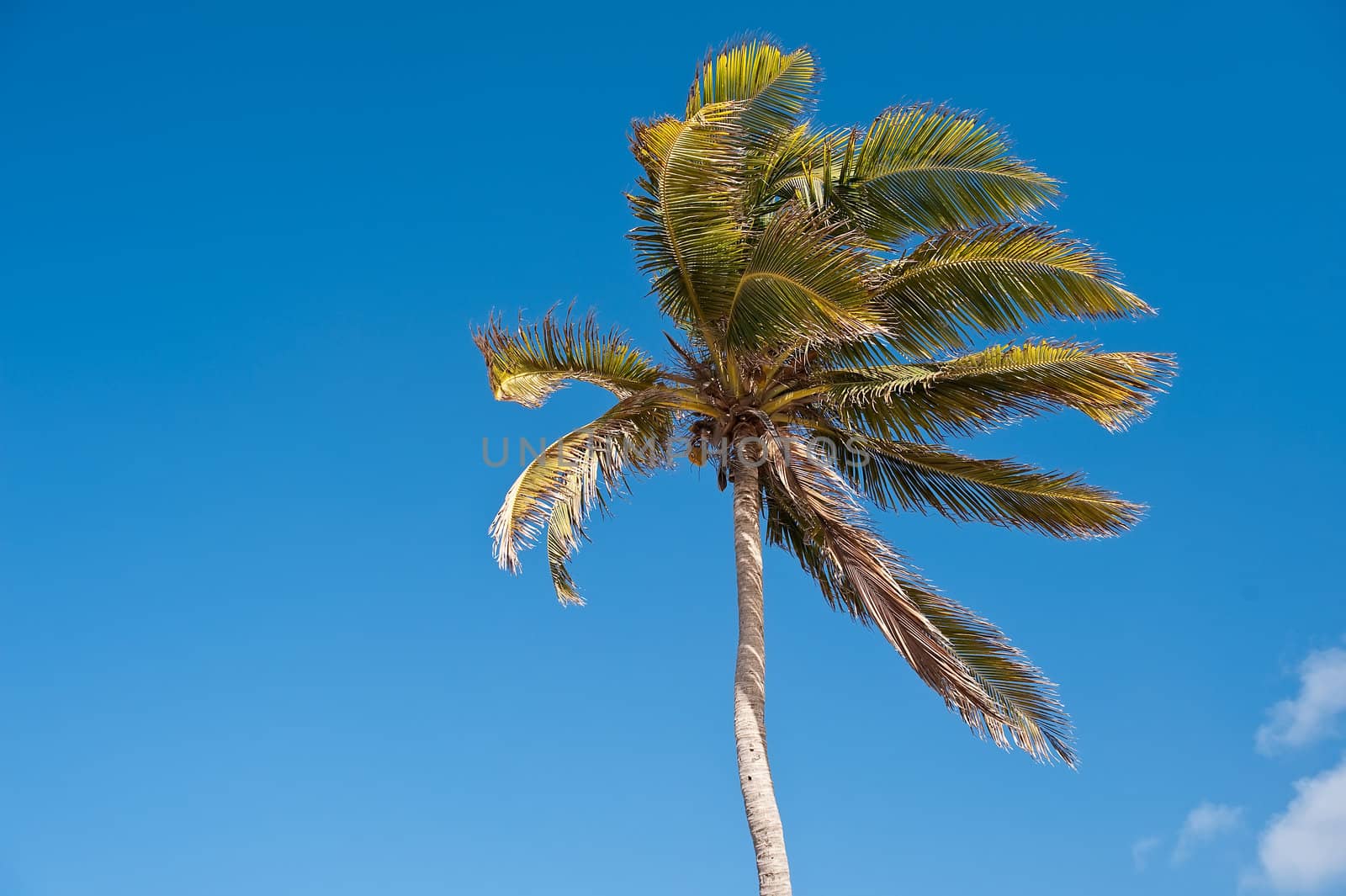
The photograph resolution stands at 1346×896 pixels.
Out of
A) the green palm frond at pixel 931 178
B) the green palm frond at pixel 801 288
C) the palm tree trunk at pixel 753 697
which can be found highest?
the green palm frond at pixel 931 178

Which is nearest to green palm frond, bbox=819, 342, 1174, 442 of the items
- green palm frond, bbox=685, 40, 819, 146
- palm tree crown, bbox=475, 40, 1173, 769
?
palm tree crown, bbox=475, 40, 1173, 769

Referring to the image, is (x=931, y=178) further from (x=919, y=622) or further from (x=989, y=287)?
(x=919, y=622)

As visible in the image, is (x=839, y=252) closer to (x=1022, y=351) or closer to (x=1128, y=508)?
(x=1022, y=351)

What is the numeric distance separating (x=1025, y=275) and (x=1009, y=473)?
1829mm

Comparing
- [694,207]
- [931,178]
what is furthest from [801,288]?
[931,178]

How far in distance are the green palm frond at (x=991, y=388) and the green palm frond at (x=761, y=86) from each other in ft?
9.22

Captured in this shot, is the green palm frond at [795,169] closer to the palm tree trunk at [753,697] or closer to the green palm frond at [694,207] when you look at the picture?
the green palm frond at [694,207]

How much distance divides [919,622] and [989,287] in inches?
127

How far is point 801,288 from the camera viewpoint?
953cm

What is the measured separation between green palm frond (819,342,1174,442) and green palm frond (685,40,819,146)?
2.81m

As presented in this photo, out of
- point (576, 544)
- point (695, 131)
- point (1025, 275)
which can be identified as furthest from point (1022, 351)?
point (576, 544)

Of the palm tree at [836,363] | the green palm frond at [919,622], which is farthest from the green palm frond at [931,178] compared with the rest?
the green palm frond at [919,622]

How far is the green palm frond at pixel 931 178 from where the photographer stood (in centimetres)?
1134

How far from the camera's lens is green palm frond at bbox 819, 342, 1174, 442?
9805 mm
